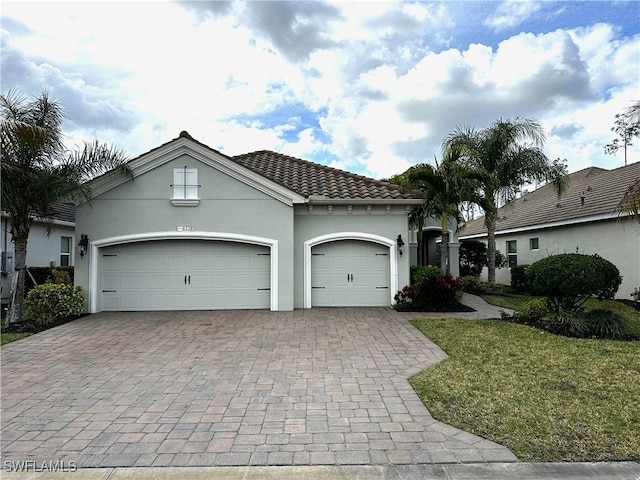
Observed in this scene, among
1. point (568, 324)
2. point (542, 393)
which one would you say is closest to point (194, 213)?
point (542, 393)

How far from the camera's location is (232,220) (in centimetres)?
1100

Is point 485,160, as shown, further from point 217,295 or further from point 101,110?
point 101,110

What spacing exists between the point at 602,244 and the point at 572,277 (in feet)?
26.8

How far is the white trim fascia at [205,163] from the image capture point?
10680mm

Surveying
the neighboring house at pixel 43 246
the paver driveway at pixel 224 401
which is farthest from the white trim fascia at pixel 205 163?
the paver driveway at pixel 224 401

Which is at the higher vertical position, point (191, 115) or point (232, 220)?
point (191, 115)

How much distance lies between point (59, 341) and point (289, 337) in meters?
4.98

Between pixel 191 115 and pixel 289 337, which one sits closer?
pixel 289 337

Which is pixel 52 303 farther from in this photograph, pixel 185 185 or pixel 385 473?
pixel 385 473

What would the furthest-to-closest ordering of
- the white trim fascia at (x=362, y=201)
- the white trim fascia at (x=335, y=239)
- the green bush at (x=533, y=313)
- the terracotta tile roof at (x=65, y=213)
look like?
the terracotta tile roof at (x=65, y=213) < the white trim fascia at (x=335, y=239) < the white trim fascia at (x=362, y=201) < the green bush at (x=533, y=313)

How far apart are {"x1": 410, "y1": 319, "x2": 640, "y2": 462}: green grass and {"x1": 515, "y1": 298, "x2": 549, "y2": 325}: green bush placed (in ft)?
5.65

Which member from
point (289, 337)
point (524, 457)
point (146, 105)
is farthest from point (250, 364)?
point (146, 105)

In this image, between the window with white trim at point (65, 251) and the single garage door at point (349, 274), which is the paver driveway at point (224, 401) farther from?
the window with white trim at point (65, 251)

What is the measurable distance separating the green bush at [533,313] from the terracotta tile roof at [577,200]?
5.79m
